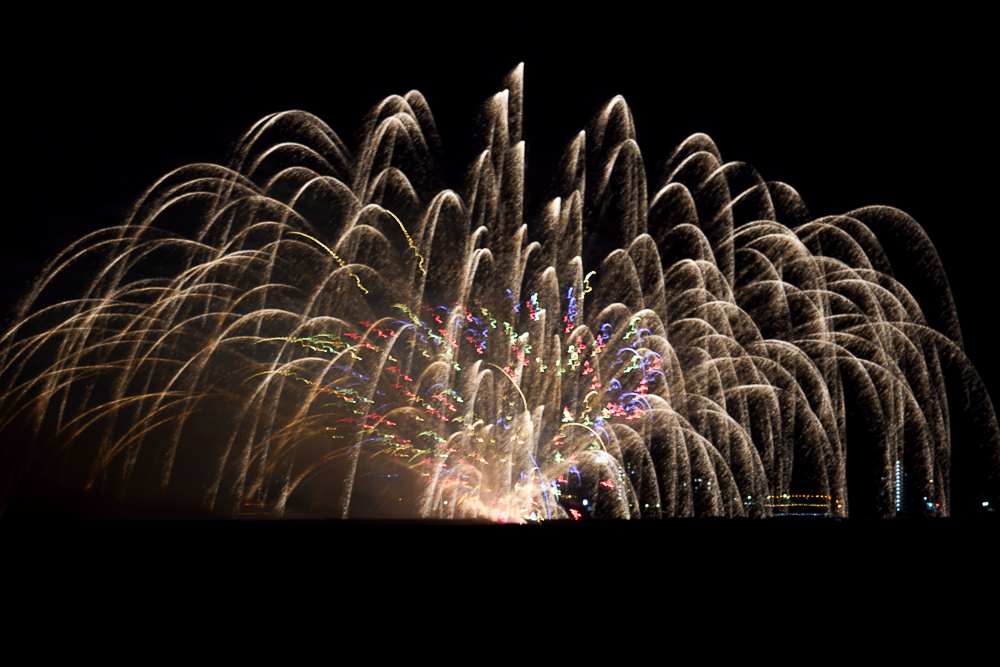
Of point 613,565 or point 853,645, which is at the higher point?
point 613,565

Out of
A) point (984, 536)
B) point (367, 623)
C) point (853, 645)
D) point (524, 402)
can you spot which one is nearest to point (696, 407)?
point (524, 402)

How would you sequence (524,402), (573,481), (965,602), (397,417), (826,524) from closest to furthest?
(965,602), (826,524), (524,402), (397,417), (573,481)

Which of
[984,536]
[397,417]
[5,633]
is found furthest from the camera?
[397,417]

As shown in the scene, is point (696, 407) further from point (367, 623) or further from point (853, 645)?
point (367, 623)

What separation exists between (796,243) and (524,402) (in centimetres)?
1419

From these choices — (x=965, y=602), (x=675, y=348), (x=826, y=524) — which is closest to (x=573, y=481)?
(x=675, y=348)

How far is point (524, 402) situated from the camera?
3288 cm

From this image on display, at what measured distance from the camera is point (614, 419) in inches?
1373

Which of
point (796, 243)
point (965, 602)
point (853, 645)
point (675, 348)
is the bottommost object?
point (853, 645)

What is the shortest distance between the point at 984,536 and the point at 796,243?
14.3m

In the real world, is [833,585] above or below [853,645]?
above

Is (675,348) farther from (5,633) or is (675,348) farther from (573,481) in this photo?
(5,633)

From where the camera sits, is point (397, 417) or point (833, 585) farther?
point (397, 417)

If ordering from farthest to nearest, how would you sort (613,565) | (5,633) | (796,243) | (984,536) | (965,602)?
(796,243)
(984,536)
(613,565)
(965,602)
(5,633)
